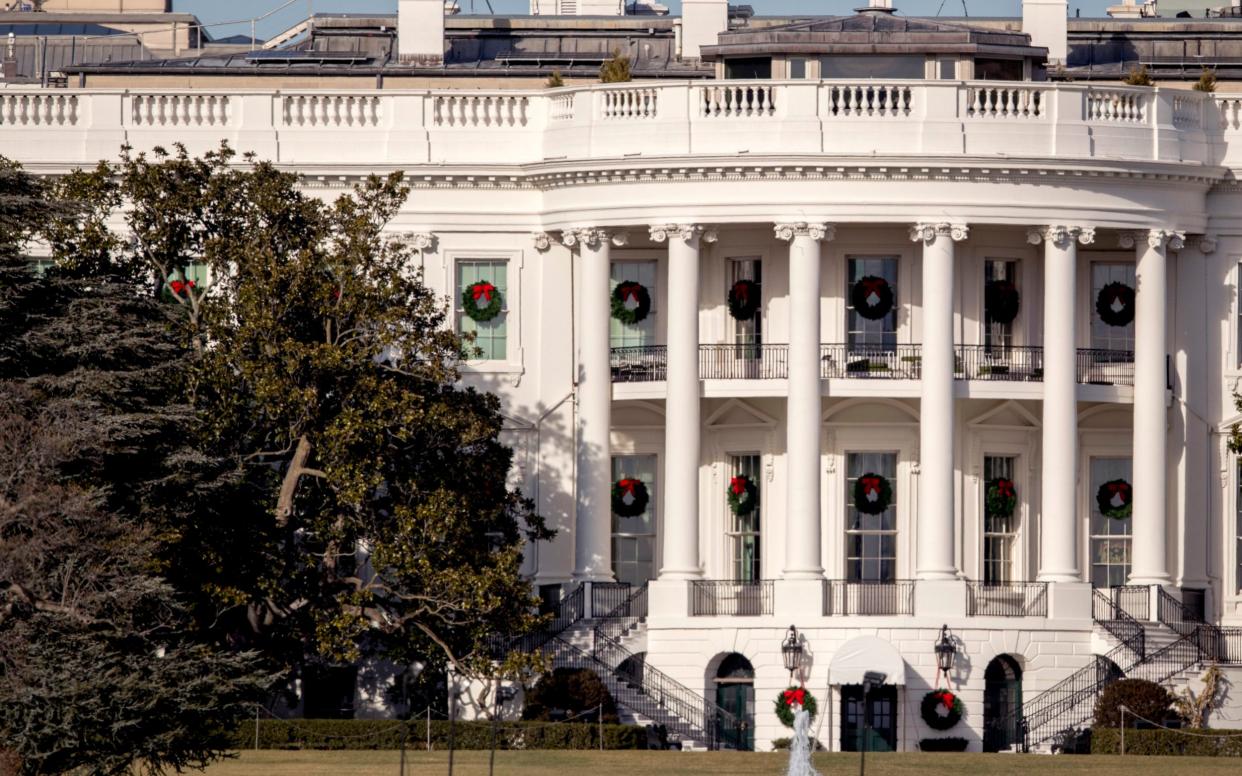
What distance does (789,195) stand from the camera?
77312mm

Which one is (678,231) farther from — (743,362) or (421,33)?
(421,33)

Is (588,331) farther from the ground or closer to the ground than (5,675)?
farther from the ground

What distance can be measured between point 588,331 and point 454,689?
8265 mm

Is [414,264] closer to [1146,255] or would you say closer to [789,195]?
[789,195]

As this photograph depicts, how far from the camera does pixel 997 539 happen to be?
265ft

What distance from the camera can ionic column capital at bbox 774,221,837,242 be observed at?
77312 millimetres

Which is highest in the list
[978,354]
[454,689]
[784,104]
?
[784,104]

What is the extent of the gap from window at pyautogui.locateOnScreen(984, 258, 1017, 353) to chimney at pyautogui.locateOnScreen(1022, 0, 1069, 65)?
8882mm

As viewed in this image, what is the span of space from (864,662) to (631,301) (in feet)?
33.1

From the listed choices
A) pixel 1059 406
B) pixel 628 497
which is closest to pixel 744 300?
pixel 628 497

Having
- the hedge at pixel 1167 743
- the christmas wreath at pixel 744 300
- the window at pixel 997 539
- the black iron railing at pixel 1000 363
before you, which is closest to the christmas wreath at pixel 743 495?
the christmas wreath at pixel 744 300

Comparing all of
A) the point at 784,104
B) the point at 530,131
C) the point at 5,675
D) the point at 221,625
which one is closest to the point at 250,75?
the point at 530,131

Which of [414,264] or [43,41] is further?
[43,41]

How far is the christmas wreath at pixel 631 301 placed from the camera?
80.4 m
